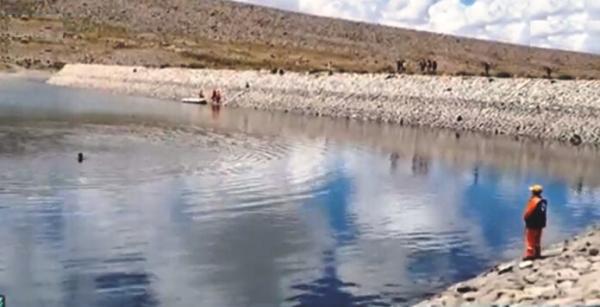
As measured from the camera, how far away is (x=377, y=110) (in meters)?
55.0

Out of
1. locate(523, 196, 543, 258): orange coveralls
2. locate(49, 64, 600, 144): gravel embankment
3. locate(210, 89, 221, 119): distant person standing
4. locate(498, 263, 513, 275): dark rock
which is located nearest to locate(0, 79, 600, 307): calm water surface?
locate(498, 263, 513, 275): dark rock

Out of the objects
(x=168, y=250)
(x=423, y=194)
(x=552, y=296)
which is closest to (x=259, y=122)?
(x=423, y=194)

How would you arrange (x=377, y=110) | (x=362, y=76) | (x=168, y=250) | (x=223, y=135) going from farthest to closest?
1. (x=362, y=76)
2. (x=377, y=110)
3. (x=223, y=135)
4. (x=168, y=250)

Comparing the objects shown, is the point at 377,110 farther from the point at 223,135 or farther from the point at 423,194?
the point at 423,194

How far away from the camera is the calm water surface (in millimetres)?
15492

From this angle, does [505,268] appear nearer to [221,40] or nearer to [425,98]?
[425,98]

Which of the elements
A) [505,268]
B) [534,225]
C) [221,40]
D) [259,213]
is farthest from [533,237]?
[221,40]

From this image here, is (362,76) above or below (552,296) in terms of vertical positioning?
above

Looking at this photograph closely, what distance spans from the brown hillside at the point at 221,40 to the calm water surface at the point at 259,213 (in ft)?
180

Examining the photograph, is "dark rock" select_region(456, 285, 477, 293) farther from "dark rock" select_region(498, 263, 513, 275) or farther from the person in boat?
the person in boat

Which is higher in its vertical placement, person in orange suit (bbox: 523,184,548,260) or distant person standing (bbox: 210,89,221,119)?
distant person standing (bbox: 210,89,221,119)

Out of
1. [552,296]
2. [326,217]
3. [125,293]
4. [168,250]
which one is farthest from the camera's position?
[326,217]

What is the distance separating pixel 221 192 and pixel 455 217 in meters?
6.06

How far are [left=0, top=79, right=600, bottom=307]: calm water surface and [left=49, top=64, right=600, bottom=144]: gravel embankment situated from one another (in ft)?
15.5
